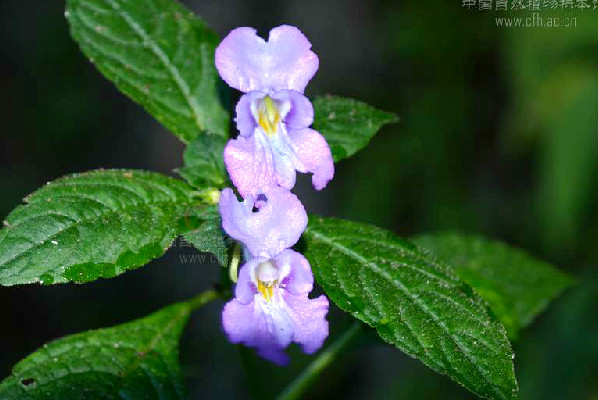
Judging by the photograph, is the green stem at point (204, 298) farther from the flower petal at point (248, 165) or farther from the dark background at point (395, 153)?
the dark background at point (395, 153)

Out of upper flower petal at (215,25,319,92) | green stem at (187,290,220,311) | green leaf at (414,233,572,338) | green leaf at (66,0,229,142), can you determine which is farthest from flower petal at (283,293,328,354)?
green leaf at (414,233,572,338)

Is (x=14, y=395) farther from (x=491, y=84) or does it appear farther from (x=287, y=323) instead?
(x=491, y=84)

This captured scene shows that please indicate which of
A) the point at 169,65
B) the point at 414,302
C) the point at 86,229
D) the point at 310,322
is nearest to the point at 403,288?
the point at 414,302

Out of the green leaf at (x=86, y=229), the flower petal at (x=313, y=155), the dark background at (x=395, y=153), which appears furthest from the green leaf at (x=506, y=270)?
the dark background at (x=395, y=153)

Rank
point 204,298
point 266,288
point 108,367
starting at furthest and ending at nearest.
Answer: point 204,298
point 108,367
point 266,288

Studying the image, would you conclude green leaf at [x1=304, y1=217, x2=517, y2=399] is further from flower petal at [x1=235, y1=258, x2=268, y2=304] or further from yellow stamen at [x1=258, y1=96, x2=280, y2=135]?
yellow stamen at [x1=258, y1=96, x2=280, y2=135]

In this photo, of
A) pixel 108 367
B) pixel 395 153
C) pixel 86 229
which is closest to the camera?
pixel 86 229

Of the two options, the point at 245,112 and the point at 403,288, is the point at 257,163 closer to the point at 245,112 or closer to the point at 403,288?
the point at 245,112
